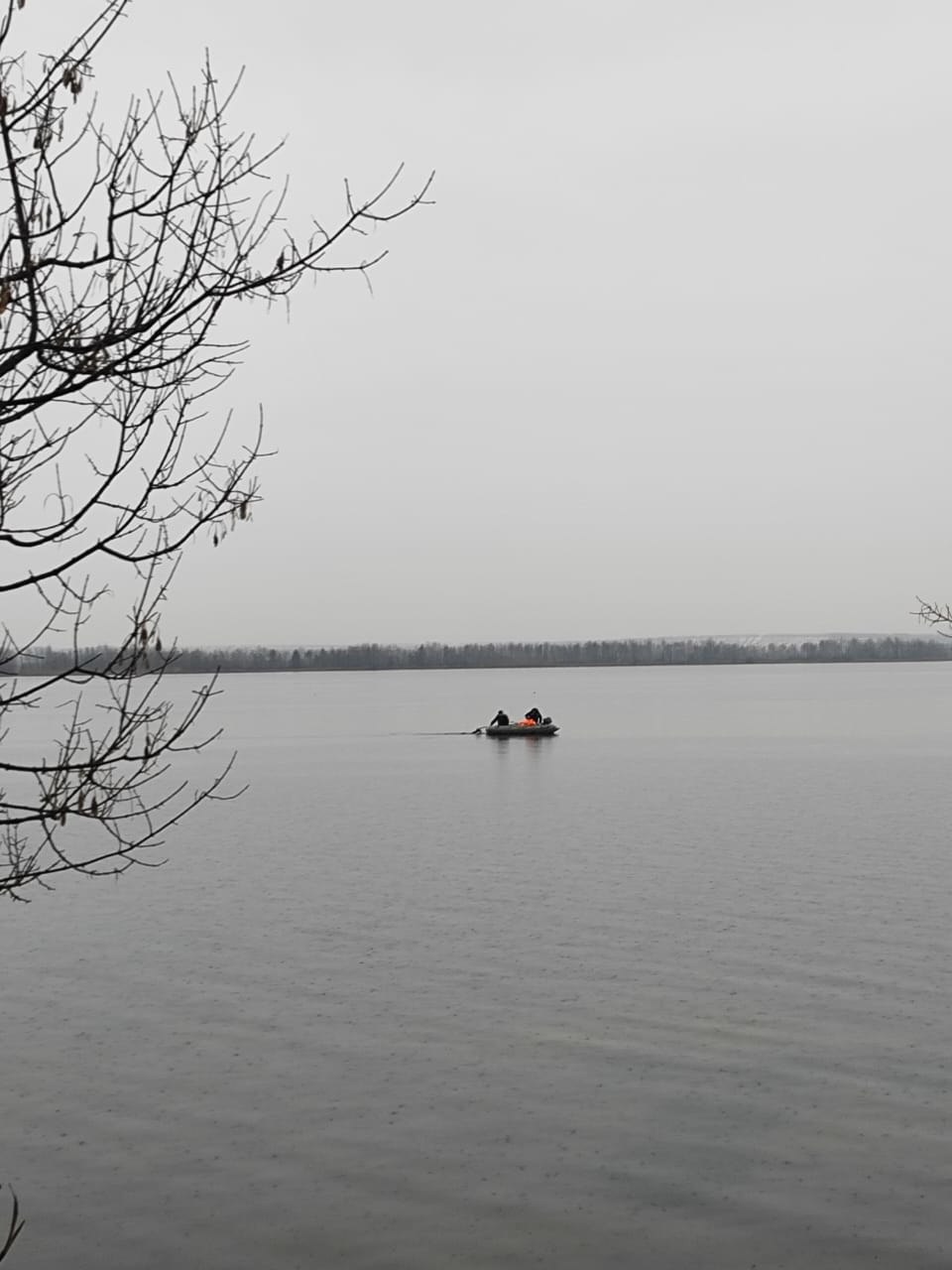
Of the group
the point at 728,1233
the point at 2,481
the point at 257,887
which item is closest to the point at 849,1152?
the point at 728,1233

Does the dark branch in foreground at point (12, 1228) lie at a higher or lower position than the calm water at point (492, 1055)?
higher

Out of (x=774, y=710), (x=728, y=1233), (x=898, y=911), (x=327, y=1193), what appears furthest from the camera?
(x=774, y=710)

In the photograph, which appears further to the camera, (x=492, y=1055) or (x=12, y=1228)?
(x=492, y=1055)

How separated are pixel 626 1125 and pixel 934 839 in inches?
960

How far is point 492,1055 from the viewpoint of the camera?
1722 centimetres

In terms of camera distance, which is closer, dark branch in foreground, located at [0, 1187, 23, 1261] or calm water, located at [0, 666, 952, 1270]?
dark branch in foreground, located at [0, 1187, 23, 1261]

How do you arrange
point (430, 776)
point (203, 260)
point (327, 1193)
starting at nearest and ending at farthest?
1. point (203, 260)
2. point (327, 1193)
3. point (430, 776)

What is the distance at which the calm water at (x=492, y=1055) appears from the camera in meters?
12.4

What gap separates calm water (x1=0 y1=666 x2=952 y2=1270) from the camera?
1237 cm

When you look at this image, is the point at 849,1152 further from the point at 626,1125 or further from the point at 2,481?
the point at 2,481

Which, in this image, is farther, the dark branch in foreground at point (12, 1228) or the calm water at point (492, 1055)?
the calm water at point (492, 1055)

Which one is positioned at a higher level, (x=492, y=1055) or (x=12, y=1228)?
(x=12, y=1228)

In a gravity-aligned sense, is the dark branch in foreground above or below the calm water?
above

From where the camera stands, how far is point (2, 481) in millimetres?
6004
